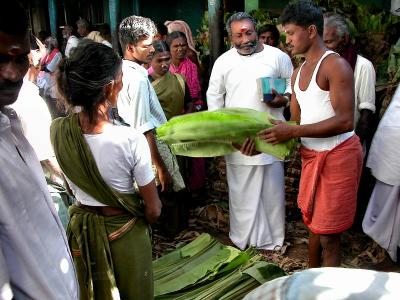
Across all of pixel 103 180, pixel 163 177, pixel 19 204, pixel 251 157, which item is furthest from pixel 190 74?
pixel 19 204

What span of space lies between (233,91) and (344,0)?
7.09 feet

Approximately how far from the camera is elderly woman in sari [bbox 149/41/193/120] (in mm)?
4160

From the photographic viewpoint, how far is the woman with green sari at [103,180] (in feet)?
7.18

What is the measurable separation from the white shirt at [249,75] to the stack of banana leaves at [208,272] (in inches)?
36.1

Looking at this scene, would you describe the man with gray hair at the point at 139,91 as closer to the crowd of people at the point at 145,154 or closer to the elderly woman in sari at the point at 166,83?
the crowd of people at the point at 145,154

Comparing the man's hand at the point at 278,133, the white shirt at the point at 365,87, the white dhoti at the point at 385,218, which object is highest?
the white shirt at the point at 365,87

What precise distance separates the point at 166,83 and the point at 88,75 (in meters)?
2.11

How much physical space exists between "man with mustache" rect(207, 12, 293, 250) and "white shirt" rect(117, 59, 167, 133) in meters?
0.98

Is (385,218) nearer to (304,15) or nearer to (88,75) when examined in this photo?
(304,15)

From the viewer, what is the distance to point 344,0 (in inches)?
206

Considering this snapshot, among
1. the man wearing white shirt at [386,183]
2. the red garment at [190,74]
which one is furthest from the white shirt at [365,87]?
the red garment at [190,74]

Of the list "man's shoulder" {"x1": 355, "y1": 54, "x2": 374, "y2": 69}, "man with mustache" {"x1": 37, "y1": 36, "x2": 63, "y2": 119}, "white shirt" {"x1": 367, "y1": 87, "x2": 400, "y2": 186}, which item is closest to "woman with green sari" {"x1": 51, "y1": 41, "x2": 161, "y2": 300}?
"white shirt" {"x1": 367, "y1": 87, "x2": 400, "y2": 186}

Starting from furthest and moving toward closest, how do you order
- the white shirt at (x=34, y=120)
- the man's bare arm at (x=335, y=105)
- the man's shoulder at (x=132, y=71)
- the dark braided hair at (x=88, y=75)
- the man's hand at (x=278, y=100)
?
the man's hand at (x=278, y=100) < the man's shoulder at (x=132, y=71) < the white shirt at (x=34, y=120) < the man's bare arm at (x=335, y=105) < the dark braided hair at (x=88, y=75)

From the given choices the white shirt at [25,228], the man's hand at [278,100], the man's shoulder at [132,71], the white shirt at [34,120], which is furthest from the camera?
the man's hand at [278,100]
